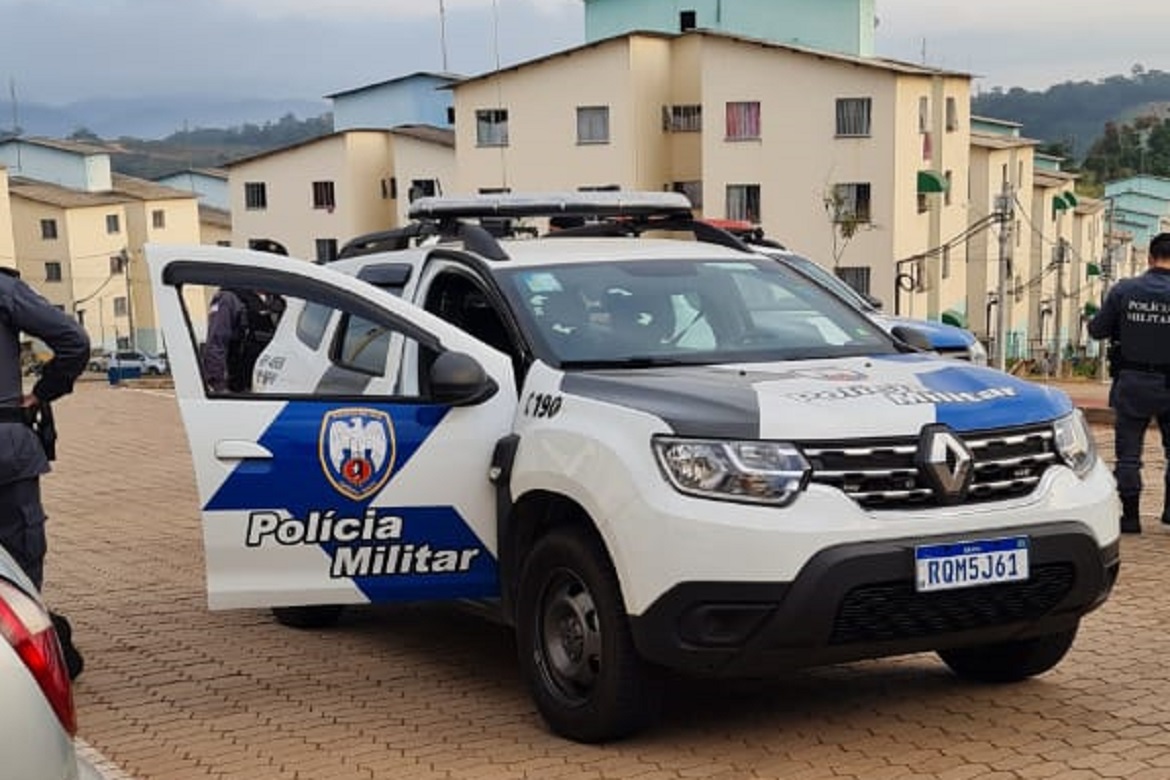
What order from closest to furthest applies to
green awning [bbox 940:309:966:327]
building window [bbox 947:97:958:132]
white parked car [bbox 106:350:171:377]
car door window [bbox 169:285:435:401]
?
car door window [bbox 169:285:435:401], green awning [bbox 940:309:966:327], building window [bbox 947:97:958:132], white parked car [bbox 106:350:171:377]

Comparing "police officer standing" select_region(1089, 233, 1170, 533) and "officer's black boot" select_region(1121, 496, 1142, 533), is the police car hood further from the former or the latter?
"officer's black boot" select_region(1121, 496, 1142, 533)

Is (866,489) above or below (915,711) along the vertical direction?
Answer: above

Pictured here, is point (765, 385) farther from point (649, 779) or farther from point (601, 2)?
point (601, 2)

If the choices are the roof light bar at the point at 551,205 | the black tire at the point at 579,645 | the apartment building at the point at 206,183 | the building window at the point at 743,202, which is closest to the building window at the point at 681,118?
the building window at the point at 743,202

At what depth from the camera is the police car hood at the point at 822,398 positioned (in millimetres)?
4488

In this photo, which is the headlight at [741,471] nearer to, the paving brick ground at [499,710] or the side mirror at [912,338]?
the paving brick ground at [499,710]

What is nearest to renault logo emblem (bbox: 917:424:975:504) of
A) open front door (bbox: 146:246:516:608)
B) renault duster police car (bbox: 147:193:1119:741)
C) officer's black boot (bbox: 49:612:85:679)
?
renault duster police car (bbox: 147:193:1119:741)

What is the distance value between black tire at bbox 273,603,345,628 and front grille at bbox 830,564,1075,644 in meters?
3.14

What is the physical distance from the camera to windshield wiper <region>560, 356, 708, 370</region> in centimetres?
528

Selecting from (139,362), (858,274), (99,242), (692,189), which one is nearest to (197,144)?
(99,242)

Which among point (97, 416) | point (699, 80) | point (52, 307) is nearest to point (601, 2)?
A: point (699, 80)

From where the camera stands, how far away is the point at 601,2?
2073 inches

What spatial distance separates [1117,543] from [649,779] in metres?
1.86

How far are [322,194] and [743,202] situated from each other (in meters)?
17.7
